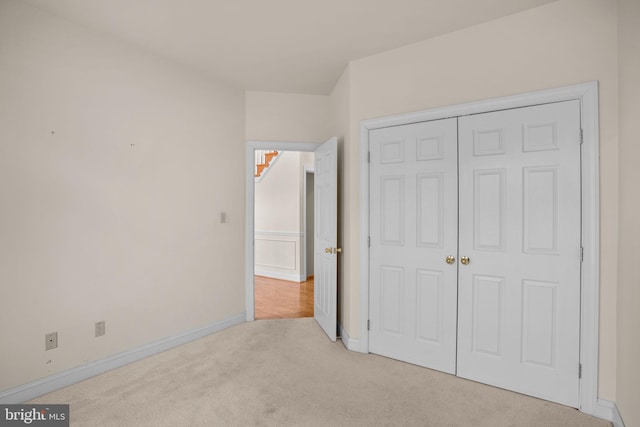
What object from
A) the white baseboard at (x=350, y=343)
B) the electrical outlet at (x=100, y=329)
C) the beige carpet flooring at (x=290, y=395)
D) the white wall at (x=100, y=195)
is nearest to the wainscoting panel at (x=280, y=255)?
the white wall at (x=100, y=195)

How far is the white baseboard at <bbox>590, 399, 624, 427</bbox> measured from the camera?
2027mm

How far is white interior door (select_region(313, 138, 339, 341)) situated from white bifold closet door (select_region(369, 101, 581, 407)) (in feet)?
1.41

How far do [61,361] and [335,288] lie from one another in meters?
2.29

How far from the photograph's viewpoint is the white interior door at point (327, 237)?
334cm

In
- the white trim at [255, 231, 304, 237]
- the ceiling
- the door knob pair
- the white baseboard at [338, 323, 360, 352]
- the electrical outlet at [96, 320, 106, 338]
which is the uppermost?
the ceiling

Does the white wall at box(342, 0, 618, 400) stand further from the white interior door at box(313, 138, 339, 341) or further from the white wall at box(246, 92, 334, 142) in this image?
the white wall at box(246, 92, 334, 142)

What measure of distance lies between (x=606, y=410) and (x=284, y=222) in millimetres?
5119

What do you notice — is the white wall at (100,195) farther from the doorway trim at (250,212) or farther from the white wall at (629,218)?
the white wall at (629,218)

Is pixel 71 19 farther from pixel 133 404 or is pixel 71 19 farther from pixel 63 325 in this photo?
pixel 133 404

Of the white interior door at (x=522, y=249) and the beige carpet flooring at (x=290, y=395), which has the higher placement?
the white interior door at (x=522, y=249)

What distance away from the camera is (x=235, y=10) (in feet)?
7.73

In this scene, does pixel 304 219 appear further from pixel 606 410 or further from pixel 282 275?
pixel 606 410

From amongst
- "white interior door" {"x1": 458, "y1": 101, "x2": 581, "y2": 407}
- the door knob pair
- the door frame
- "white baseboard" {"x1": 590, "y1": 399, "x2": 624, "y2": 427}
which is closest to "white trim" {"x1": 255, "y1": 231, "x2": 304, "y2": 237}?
the door knob pair

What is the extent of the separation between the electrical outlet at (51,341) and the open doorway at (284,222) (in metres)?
3.38
